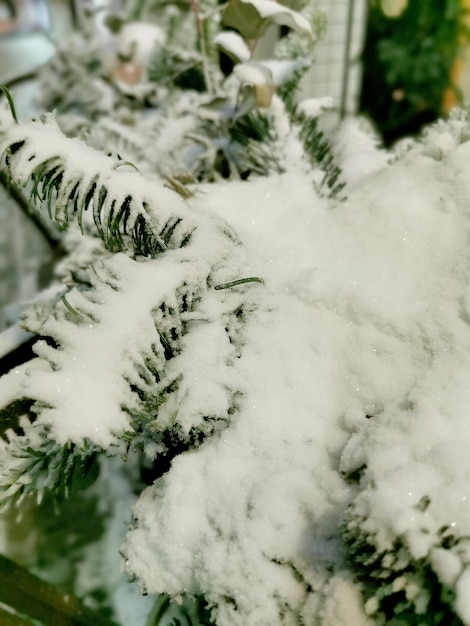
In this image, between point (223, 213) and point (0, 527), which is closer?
point (223, 213)

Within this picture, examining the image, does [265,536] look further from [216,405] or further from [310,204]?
[310,204]

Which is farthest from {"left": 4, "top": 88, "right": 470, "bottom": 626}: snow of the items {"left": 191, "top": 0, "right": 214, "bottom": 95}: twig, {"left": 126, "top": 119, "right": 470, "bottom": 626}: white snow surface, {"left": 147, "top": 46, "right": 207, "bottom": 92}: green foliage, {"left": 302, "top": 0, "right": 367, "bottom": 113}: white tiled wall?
{"left": 302, "top": 0, "right": 367, "bottom": 113}: white tiled wall

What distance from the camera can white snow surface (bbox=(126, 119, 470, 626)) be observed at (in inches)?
13.4

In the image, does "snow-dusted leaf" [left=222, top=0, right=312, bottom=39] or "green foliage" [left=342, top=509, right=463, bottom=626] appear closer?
"green foliage" [left=342, top=509, right=463, bottom=626]

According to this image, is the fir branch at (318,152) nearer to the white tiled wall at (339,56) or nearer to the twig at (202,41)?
the twig at (202,41)

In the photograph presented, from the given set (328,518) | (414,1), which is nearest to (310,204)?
(328,518)

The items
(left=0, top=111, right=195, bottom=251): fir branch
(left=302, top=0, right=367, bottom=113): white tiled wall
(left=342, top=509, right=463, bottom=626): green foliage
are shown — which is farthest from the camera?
(left=302, top=0, right=367, bottom=113): white tiled wall

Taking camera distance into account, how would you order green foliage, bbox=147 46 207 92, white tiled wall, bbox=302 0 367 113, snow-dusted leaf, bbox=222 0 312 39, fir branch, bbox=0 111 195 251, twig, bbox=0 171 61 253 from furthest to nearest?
1. white tiled wall, bbox=302 0 367 113
2. green foliage, bbox=147 46 207 92
3. twig, bbox=0 171 61 253
4. snow-dusted leaf, bbox=222 0 312 39
5. fir branch, bbox=0 111 195 251

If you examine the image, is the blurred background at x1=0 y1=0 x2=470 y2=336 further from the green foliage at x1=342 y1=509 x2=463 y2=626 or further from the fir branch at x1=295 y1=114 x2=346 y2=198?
the green foliage at x1=342 y1=509 x2=463 y2=626

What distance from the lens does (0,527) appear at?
72 centimetres

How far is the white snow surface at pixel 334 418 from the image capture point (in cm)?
34

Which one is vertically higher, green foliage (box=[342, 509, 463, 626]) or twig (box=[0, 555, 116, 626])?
green foliage (box=[342, 509, 463, 626])

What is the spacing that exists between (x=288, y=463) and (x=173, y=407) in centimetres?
11

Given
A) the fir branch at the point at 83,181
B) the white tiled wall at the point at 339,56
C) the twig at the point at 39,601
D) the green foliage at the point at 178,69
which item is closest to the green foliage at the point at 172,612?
the twig at the point at 39,601
